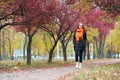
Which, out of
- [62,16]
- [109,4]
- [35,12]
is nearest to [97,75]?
[109,4]

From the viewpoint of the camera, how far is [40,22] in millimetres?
21344

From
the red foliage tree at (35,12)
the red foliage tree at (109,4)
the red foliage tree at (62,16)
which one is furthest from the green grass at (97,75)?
the red foliage tree at (62,16)

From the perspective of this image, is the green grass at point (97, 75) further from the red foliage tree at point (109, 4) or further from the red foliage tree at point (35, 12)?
the red foliage tree at point (35, 12)

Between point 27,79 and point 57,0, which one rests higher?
point 57,0

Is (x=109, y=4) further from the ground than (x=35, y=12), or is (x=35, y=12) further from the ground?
(x=109, y=4)

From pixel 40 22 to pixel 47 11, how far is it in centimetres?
87

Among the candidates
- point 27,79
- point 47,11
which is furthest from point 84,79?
point 47,11

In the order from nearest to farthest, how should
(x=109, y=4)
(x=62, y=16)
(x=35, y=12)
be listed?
(x=109, y=4)
(x=35, y=12)
(x=62, y=16)

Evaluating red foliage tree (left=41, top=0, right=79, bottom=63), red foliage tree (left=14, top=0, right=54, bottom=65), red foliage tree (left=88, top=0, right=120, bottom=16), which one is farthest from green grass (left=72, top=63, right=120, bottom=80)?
red foliage tree (left=41, top=0, right=79, bottom=63)

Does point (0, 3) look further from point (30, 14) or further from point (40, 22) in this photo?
point (40, 22)

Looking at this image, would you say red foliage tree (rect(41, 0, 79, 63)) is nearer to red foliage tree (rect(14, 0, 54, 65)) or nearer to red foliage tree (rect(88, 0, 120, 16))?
red foliage tree (rect(14, 0, 54, 65))

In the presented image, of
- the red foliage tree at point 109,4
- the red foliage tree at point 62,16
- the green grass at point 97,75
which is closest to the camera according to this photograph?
the green grass at point 97,75

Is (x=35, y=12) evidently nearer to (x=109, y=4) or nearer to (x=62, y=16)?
(x=109, y=4)

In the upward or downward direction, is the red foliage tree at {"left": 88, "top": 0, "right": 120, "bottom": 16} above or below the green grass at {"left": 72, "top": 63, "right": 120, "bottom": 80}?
→ above
